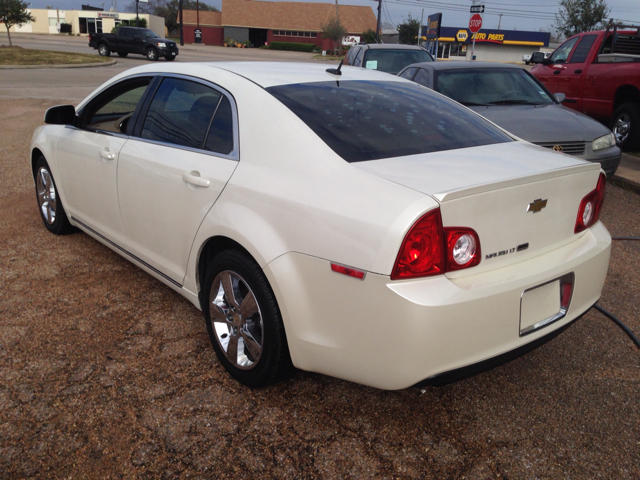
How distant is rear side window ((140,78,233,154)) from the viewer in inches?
119

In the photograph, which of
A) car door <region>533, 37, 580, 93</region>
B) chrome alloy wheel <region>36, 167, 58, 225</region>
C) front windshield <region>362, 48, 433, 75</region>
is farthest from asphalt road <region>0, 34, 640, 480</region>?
front windshield <region>362, 48, 433, 75</region>

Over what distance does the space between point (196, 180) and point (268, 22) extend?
235 feet

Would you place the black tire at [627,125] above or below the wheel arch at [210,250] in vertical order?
above

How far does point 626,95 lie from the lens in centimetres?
902

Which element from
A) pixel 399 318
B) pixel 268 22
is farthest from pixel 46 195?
pixel 268 22

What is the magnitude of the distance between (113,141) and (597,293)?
10.1 feet

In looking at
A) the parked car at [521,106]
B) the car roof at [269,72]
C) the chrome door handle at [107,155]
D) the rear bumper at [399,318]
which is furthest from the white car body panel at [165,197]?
the parked car at [521,106]

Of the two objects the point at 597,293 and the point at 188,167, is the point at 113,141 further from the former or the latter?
the point at 597,293

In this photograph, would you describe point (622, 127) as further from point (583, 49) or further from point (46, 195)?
point (46, 195)

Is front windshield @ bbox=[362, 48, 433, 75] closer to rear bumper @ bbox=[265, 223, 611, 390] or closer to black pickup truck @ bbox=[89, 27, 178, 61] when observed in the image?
rear bumper @ bbox=[265, 223, 611, 390]

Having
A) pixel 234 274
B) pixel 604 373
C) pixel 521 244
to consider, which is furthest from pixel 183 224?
pixel 604 373

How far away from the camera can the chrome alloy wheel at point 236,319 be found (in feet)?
9.05

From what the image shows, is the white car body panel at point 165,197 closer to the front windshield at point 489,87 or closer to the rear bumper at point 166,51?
the front windshield at point 489,87

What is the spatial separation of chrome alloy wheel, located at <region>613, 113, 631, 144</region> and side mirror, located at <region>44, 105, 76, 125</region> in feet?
27.1
